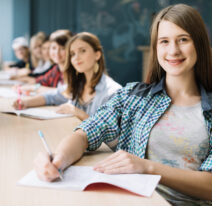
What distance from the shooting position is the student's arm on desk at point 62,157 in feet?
2.69

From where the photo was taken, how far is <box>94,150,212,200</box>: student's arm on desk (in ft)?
2.89

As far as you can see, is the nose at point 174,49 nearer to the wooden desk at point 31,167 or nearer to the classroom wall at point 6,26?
the wooden desk at point 31,167

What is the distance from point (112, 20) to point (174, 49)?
473 centimetres

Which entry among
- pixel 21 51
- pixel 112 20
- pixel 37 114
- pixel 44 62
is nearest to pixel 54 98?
pixel 37 114

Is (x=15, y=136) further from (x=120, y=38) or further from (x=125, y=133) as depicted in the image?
(x=120, y=38)

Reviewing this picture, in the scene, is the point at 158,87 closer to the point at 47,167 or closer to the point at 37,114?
the point at 47,167

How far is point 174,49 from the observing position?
1.10 meters

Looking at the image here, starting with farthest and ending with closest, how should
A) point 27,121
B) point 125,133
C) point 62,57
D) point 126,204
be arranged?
point 62,57 < point 27,121 < point 125,133 < point 126,204

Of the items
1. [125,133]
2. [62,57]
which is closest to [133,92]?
[125,133]

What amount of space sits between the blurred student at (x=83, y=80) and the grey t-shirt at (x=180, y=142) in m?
0.84

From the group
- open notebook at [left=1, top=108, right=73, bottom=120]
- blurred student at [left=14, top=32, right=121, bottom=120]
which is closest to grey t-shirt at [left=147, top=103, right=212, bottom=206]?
open notebook at [left=1, top=108, right=73, bottom=120]

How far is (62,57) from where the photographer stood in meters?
2.84

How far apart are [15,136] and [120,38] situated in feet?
15.2

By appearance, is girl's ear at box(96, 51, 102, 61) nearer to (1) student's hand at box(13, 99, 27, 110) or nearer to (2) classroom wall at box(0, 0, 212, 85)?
(1) student's hand at box(13, 99, 27, 110)
